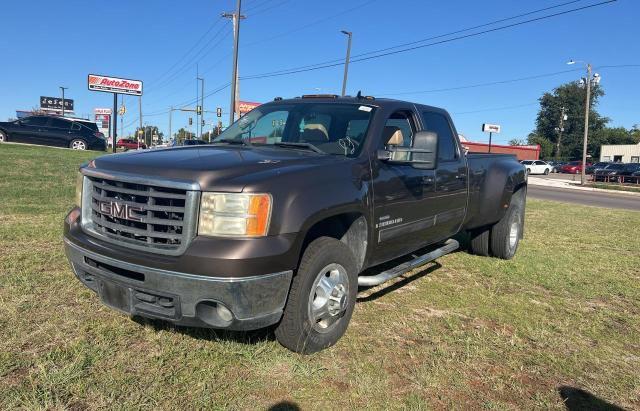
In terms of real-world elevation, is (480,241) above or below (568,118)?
below

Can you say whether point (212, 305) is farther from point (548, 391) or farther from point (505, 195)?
point (505, 195)

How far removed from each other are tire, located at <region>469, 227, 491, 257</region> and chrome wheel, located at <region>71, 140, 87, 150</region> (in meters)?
22.6

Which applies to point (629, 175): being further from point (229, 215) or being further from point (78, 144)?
point (229, 215)

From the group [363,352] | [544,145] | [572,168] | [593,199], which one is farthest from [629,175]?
[544,145]

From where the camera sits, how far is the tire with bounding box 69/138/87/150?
78.6 ft

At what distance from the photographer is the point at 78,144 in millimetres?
24219

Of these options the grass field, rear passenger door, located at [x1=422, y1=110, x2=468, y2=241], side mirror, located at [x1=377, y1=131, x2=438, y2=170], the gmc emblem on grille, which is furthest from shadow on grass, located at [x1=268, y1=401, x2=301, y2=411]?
rear passenger door, located at [x1=422, y1=110, x2=468, y2=241]

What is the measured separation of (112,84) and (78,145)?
9.43 metres

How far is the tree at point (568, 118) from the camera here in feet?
347

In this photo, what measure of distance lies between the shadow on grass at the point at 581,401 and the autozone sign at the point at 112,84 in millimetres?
32771

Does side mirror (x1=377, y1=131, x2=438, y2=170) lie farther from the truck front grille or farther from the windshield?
the truck front grille

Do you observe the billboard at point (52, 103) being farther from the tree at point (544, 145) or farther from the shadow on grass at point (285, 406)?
the shadow on grass at point (285, 406)

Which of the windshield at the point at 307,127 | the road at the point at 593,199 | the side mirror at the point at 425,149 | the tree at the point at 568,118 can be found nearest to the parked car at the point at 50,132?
the road at the point at 593,199

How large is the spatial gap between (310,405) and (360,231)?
4.64 ft
